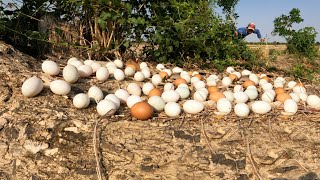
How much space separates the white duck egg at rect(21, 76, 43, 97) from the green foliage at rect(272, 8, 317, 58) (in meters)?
8.73

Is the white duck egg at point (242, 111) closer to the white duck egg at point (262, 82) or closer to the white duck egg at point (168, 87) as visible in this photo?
the white duck egg at point (168, 87)

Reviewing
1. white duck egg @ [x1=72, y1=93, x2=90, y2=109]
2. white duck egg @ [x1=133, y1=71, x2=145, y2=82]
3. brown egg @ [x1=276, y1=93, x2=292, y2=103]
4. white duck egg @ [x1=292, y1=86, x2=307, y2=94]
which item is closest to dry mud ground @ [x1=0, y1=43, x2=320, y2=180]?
white duck egg @ [x1=72, y1=93, x2=90, y2=109]

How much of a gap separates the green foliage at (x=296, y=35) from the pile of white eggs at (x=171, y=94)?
6654mm

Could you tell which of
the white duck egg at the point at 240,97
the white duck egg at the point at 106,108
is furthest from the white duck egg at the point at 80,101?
the white duck egg at the point at 240,97

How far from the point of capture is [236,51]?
5.77 m

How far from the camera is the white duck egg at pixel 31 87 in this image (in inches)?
109

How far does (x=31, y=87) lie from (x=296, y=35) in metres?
10.1

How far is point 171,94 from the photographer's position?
3.24 m

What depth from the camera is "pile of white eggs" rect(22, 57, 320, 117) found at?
2857 millimetres

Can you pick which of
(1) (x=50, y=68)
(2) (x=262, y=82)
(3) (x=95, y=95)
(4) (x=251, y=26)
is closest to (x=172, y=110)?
(3) (x=95, y=95)

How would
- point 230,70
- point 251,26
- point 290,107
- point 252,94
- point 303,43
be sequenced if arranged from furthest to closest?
1. point 303,43
2. point 251,26
3. point 230,70
4. point 252,94
5. point 290,107

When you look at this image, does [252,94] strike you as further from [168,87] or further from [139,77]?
[139,77]

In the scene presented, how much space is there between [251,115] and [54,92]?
172 cm

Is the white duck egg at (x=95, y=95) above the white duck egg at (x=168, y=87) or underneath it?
above
